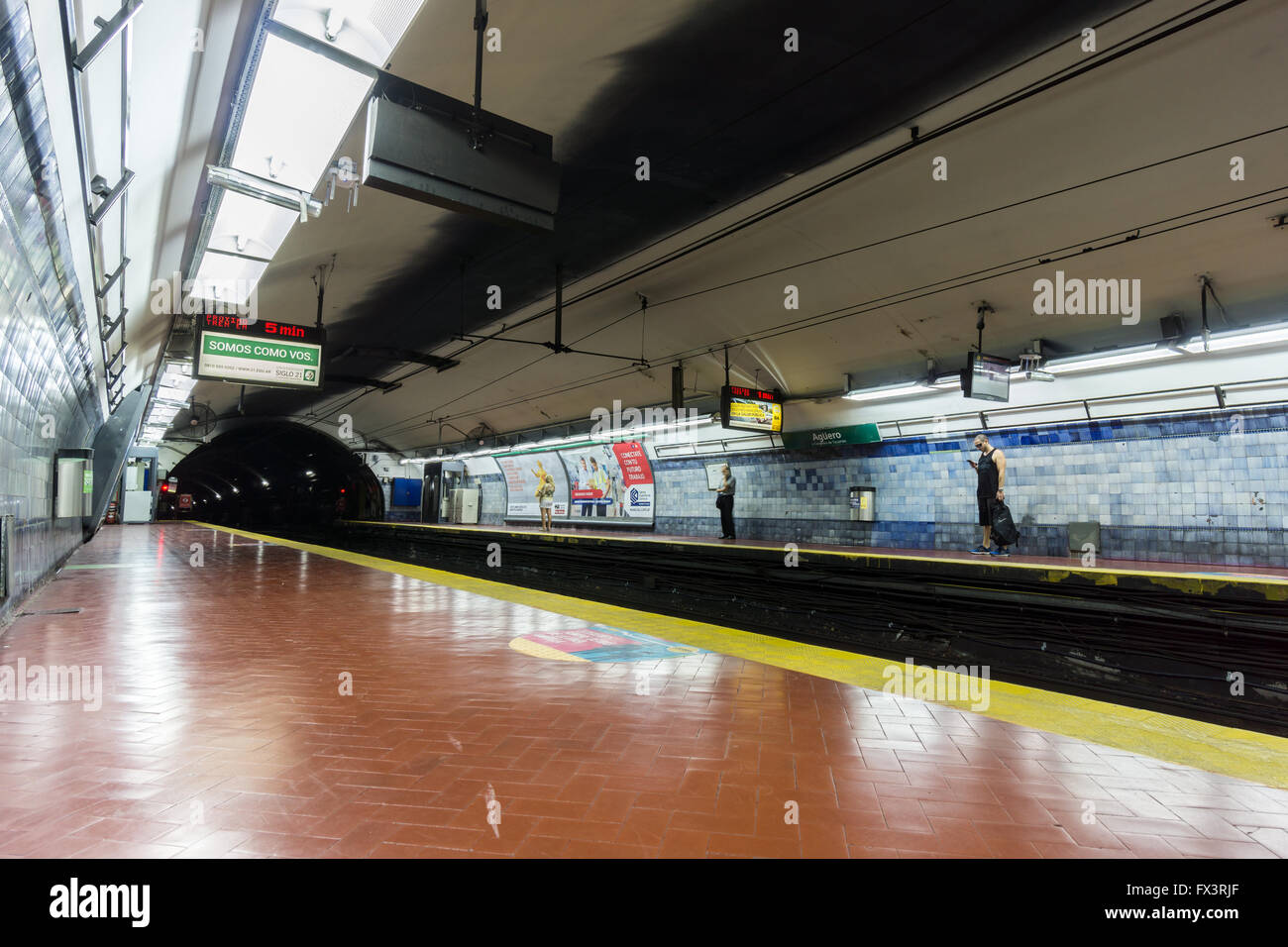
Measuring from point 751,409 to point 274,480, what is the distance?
35720 mm

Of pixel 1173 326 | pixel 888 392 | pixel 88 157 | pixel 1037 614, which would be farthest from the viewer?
pixel 888 392

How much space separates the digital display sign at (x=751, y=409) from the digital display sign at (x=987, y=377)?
3.94 metres

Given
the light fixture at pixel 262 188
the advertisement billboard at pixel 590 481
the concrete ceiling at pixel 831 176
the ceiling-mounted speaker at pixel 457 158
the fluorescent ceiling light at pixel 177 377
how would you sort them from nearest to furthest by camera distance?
the ceiling-mounted speaker at pixel 457 158 < the concrete ceiling at pixel 831 176 < the light fixture at pixel 262 188 < the fluorescent ceiling light at pixel 177 377 < the advertisement billboard at pixel 590 481

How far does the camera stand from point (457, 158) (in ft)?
15.2

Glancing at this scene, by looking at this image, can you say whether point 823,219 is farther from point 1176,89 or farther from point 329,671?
point 329,671

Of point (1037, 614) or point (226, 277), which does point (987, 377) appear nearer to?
point (1037, 614)

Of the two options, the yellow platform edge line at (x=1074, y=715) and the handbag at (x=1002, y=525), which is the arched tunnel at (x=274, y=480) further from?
the yellow platform edge line at (x=1074, y=715)

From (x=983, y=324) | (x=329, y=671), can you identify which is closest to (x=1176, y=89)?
(x=983, y=324)

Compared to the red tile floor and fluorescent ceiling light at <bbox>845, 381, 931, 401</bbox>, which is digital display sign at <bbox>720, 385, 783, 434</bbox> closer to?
fluorescent ceiling light at <bbox>845, 381, 931, 401</bbox>

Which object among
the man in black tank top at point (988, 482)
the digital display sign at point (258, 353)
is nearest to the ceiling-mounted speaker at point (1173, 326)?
the man in black tank top at point (988, 482)

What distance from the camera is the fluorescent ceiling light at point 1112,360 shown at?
8.66 meters

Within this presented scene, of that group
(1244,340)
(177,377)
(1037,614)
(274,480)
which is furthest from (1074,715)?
(274,480)

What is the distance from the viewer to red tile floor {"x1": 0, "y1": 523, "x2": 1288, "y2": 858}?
2.21 meters
